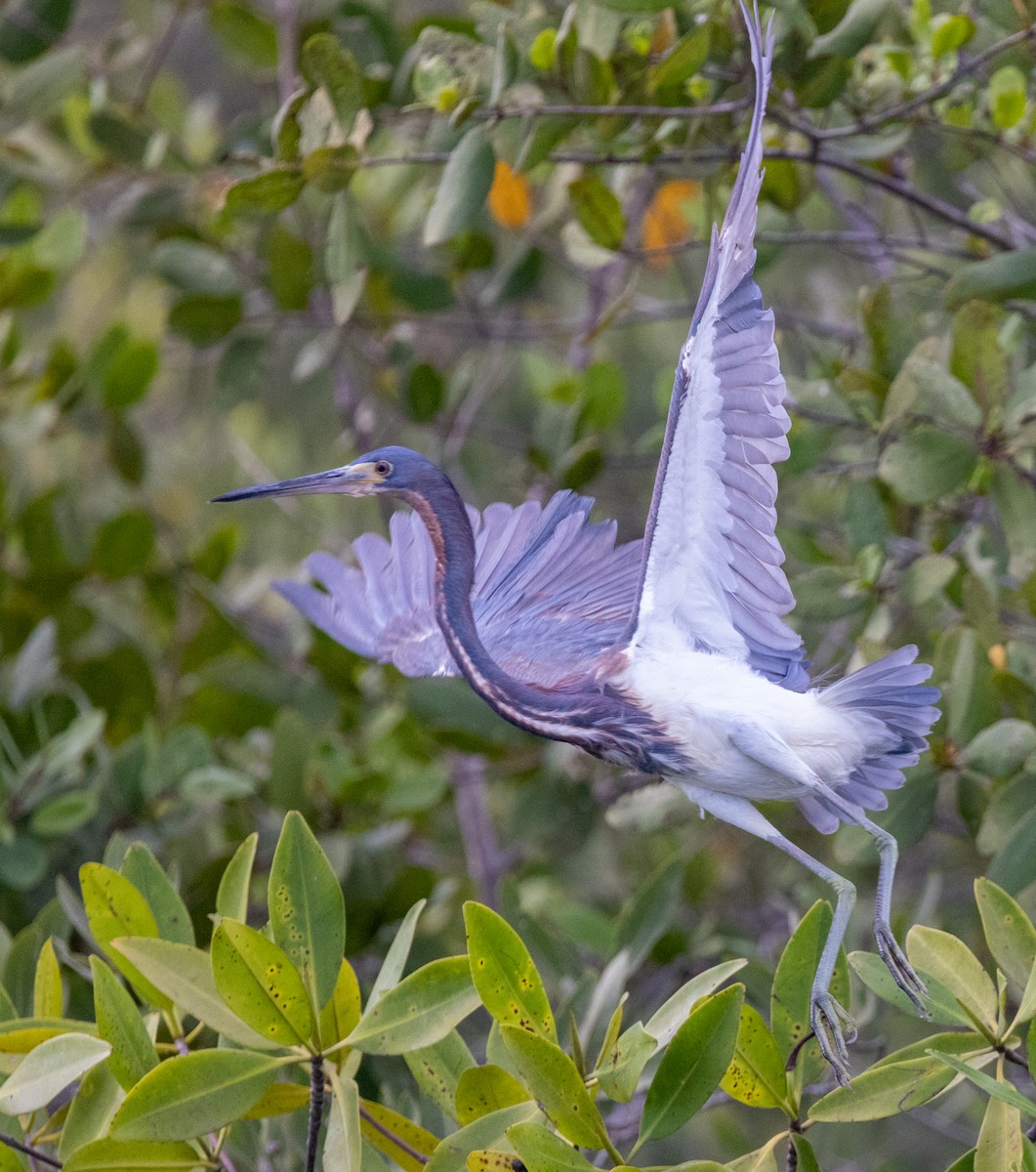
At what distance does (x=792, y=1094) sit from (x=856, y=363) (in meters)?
1.96

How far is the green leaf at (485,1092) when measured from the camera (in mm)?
2186

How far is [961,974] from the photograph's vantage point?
2141mm

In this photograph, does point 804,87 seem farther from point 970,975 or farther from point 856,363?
point 970,975

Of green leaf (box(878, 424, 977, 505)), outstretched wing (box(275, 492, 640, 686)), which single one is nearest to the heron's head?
outstretched wing (box(275, 492, 640, 686))

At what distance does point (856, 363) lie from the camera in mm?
3604

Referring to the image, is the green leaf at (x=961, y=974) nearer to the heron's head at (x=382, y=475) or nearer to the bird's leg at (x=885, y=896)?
the bird's leg at (x=885, y=896)

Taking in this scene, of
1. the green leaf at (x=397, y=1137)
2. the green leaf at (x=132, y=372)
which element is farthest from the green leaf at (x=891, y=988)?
the green leaf at (x=132, y=372)

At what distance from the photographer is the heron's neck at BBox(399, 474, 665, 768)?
2.65 metres

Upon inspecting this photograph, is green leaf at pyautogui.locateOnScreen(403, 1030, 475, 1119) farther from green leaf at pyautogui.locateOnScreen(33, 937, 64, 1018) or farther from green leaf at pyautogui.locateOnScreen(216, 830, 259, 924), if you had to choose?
green leaf at pyautogui.locateOnScreen(33, 937, 64, 1018)

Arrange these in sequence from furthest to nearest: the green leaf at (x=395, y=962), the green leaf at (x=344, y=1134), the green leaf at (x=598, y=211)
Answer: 1. the green leaf at (x=598, y=211)
2. the green leaf at (x=395, y=962)
3. the green leaf at (x=344, y=1134)

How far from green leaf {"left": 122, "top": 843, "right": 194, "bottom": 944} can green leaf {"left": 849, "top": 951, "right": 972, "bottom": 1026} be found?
113 cm

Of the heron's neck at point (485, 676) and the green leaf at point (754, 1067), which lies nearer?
the green leaf at point (754, 1067)

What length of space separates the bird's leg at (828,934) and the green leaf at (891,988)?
10 centimetres

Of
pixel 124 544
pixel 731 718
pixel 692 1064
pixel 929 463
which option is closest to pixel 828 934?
pixel 731 718
